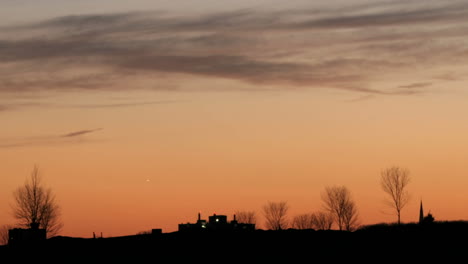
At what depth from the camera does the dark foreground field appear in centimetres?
10012

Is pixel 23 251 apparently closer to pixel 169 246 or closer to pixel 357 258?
pixel 169 246

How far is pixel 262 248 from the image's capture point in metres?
106

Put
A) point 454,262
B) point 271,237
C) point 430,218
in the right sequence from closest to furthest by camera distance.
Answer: point 454,262, point 271,237, point 430,218

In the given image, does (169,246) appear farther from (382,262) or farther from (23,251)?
(382,262)

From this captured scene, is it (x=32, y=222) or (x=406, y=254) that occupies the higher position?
(x=32, y=222)

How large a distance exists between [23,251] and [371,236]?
37.4 metres

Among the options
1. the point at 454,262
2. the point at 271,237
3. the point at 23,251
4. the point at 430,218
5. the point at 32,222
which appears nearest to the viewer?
the point at 454,262

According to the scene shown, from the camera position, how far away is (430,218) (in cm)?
17812

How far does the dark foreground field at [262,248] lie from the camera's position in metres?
100

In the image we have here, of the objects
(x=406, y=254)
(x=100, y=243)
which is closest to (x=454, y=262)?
(x=406, y=254)

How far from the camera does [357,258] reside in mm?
99000

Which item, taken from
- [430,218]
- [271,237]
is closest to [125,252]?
[271,237]

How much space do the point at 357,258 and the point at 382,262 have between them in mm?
3192

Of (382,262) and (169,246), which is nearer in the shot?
(382,262)
